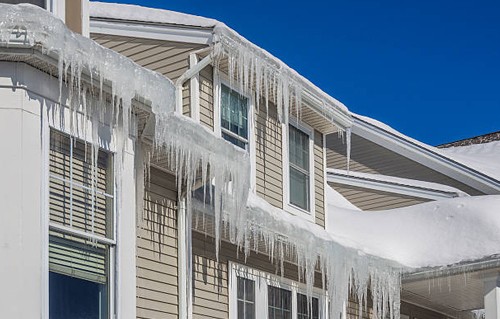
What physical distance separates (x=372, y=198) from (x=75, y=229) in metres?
12.2

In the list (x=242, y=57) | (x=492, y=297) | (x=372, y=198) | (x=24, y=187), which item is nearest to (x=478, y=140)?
(x=372, y=198)

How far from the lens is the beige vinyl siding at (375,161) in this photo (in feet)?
73.1

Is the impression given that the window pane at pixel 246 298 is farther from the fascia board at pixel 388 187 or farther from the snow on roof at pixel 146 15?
the fascia board at pixel 388 187

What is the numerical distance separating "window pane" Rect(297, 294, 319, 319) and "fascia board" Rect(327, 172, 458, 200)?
524 centimetres

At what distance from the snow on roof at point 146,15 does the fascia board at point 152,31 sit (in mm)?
69

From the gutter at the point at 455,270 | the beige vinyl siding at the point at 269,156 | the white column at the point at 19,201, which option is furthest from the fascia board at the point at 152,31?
the gutter at the point at 455,270

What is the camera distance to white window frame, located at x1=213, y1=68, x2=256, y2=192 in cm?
1336

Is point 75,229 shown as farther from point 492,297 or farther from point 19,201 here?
point 492,297

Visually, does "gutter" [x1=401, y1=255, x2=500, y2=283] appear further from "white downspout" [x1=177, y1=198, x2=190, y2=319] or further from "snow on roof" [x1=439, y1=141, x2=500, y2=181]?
"snow on roof" [x1=439, y1=141, x2=500, y2=181]

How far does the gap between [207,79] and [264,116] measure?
62.9 inches

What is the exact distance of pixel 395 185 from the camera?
790 inches

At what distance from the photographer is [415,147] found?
21.9 m

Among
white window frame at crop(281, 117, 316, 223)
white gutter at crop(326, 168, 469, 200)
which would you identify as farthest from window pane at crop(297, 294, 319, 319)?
white gutter at crop(326, 168, 469, 200)

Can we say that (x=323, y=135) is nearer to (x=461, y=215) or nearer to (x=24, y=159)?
(x=461, y=215)
